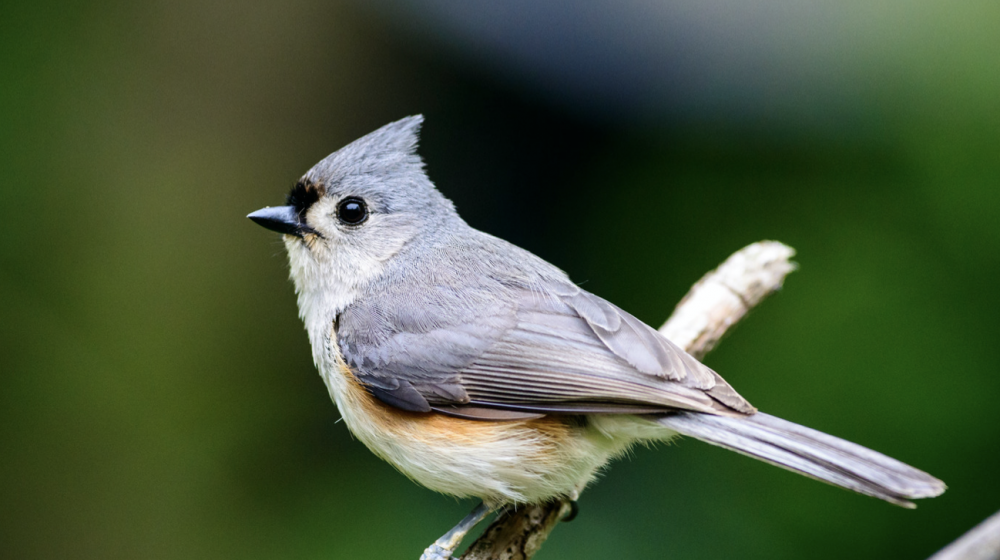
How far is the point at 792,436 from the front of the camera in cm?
212

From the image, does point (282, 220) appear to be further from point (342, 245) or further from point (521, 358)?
point (521, 358)

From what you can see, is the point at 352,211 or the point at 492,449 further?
the point at 352,211

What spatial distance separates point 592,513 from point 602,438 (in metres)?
1.20

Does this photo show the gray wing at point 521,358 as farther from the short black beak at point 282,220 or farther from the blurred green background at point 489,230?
the blurred green background at point 489,230

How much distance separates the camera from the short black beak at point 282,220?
290 cm

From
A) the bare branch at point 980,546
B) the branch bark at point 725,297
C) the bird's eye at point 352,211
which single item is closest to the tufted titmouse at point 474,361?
the bird's eye at point 352,211

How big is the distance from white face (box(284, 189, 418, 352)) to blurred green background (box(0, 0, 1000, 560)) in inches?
48.3

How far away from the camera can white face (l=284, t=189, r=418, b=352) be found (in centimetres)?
288

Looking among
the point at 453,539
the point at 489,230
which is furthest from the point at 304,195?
the point at 489,230

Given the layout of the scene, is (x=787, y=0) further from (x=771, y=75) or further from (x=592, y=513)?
(x=592, y=513)

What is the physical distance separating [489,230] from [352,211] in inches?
61.2

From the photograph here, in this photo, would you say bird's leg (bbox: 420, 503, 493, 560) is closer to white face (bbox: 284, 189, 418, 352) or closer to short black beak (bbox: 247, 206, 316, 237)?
white face (bbox: 284, 189, 418, 352)

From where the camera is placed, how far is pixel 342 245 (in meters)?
2.91

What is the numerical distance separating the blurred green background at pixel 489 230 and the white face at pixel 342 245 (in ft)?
4.03
